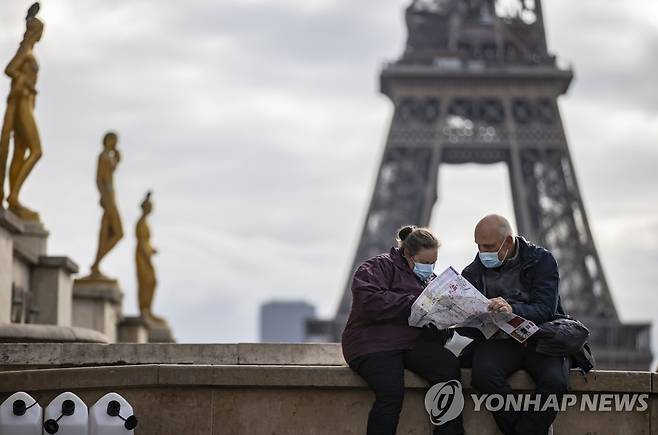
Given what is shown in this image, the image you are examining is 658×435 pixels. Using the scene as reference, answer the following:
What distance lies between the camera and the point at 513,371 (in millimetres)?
12562

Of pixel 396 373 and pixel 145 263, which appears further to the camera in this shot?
pixel 145 263

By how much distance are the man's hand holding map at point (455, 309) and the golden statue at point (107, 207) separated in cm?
1789

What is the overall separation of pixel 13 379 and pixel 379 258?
2.70 meters

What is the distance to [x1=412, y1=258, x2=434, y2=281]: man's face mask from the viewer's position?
1273 centimetres

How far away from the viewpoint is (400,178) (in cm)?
7375

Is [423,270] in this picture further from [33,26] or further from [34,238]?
[34,238]

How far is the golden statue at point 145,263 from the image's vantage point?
35438 millimetres

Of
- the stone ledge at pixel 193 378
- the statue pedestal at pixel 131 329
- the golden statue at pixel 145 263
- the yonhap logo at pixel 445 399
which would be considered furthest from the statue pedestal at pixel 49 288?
the yonhap logo at pixel 445 399

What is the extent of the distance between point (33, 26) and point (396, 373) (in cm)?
1143

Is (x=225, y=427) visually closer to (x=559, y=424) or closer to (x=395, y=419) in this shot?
(x=395, y=419)

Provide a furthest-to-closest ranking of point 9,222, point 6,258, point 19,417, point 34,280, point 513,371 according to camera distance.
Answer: point 34,280 < point 6,258 < point 9,222 < point 513,371 < point 19,417

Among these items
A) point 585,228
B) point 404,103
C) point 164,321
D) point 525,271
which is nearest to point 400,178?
point 404,103

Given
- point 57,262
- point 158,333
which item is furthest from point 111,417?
point 158,333

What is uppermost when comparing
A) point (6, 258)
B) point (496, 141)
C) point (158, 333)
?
point (496, 141)
